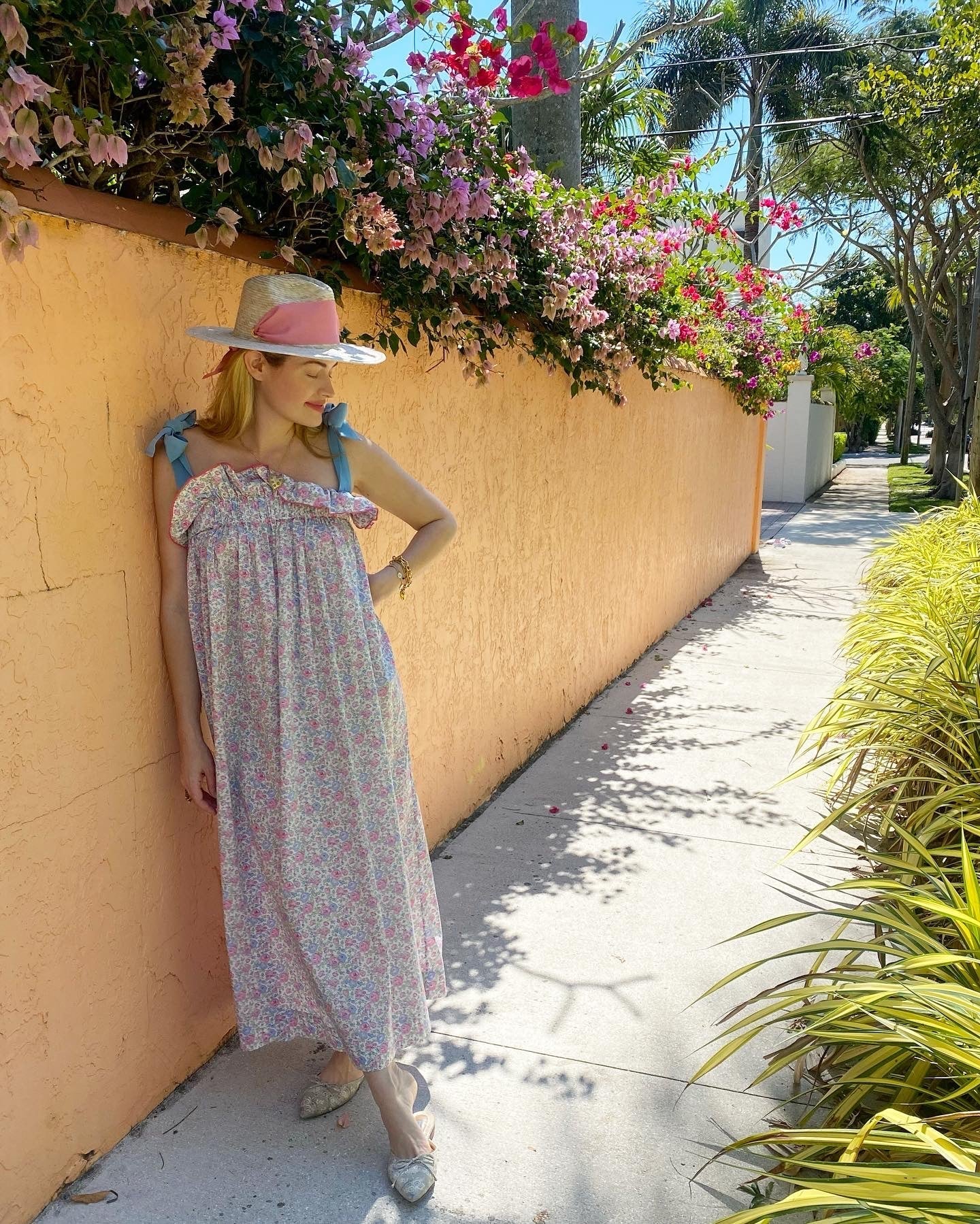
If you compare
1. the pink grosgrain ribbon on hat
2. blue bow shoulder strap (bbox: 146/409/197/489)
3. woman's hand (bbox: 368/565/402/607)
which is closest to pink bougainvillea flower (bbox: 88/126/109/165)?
the pink grosgrain ribbon on hat

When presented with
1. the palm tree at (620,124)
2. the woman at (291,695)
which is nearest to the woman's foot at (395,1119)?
the woman at (291,695)

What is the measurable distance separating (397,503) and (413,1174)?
4.99 ft

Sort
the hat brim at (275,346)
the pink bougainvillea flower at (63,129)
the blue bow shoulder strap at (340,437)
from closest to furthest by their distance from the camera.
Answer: the pink bougainvillea flower at (63,129)
the hat brim at (275,346)
the blue bow shoulder strap at (340,437)

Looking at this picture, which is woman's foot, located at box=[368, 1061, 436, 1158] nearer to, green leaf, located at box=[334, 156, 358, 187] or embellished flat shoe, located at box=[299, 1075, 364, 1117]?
embellished flat shoe, located at box=[299, 1075, 364, 1117]

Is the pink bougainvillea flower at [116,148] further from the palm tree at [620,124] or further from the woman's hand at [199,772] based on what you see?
the palm tree at [620,124]

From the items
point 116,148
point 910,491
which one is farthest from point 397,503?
point 910,491

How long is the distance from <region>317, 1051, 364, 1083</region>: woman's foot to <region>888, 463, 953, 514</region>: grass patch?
41.5ft

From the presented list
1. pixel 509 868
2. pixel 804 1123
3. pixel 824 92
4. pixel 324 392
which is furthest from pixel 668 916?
pixel 824 92

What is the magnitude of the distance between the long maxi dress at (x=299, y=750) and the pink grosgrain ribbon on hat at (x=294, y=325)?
27 cm

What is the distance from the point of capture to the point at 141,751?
2.30 meters

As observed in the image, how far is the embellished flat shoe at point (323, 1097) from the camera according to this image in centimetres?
244

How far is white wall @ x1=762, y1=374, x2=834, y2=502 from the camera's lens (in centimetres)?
1983

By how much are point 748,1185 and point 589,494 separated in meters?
4.00

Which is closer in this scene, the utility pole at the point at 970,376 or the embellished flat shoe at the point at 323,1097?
the embellished flat shoe at the point at 323,1097
